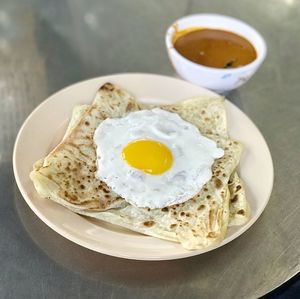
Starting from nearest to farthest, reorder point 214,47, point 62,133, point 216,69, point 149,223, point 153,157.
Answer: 1. point 149,223
2. point 153,157
3. point 62,133
4. point 216,69
5. point 214,47

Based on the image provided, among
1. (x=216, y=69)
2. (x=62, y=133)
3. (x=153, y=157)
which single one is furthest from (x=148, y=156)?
(x=216, y=69)

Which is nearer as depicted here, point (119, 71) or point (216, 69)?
point (216, 69)

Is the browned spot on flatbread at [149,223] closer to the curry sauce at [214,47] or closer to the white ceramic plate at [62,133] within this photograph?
the white ceramic plate at [62,133]

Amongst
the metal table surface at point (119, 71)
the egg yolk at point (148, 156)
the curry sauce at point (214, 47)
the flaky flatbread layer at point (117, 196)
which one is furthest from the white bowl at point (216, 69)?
the egg yolk at point (148, 156)

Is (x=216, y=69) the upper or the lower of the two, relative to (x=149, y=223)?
upper

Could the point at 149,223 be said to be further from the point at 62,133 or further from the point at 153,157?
the point at 62,133

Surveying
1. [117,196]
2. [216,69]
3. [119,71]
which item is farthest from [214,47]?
[117,196]

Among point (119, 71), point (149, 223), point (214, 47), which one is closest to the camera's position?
point (149, 223)

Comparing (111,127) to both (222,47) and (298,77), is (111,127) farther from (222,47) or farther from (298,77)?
(298,77)
